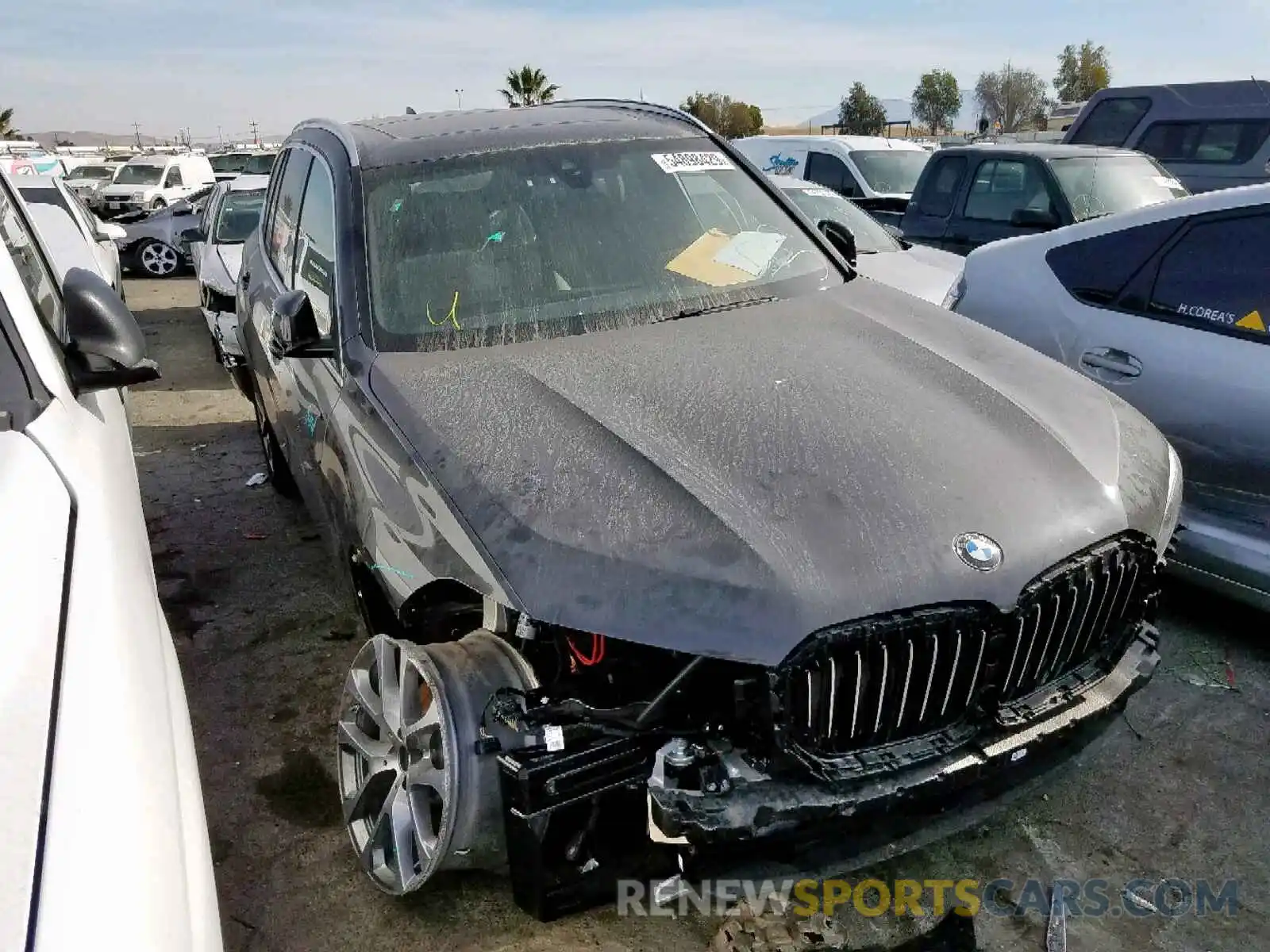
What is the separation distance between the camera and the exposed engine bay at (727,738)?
1.92 meters

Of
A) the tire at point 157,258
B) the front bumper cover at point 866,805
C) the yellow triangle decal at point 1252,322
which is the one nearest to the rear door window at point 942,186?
the yellow triangle decal at point 1252,322

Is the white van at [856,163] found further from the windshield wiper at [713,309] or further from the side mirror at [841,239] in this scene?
the windshield wiper at [713,309]

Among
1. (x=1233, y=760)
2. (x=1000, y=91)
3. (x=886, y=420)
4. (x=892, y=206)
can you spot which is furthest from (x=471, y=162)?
(x=1000, y=91)

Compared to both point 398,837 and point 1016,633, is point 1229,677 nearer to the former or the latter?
point 1016,633

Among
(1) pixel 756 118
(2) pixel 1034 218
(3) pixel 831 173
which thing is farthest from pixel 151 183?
(1) pixel 756 118

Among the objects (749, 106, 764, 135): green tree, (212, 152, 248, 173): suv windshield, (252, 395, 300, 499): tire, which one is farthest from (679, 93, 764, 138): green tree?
(252, 395, 300, 499): tire

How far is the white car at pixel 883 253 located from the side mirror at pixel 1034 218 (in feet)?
3.28

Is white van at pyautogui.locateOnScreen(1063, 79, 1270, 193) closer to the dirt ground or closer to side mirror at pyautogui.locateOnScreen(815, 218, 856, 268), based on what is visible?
side mirror at pyautogui.locateOnScreen(815, 218, 856, 268)

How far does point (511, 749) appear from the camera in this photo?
2.00 metres

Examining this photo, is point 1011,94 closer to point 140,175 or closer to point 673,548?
point 140,175

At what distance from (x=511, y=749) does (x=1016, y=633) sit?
1090mm

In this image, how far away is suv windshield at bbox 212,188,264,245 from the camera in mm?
9031

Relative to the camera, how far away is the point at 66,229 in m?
6.11

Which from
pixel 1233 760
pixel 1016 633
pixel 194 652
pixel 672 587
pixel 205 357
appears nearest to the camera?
pixel 672 587
